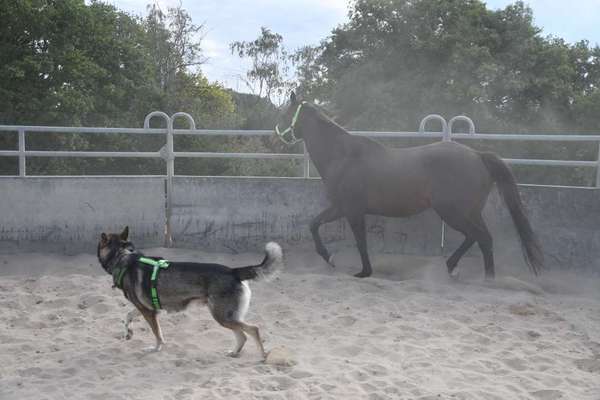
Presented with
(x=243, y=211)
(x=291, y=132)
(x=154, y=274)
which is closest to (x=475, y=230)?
(x=291, y=132)

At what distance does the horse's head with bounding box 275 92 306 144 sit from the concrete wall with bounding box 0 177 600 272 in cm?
62

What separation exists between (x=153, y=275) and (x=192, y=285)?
0.33 m

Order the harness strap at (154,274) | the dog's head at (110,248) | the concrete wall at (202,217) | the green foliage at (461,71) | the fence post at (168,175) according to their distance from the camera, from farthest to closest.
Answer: the green foliage at (461,71) → the fence post at (168,175) → the concrete wall at (202,217) → the dog's head at (110,248) → the harness strap at (154,274)

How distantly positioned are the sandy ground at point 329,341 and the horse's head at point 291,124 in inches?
70.6

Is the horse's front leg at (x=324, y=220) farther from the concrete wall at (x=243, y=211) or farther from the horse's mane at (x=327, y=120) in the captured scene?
the horse's mane at (x=327, y=120)

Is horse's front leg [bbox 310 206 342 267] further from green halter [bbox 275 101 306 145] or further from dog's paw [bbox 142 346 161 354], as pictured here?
dog's paw [bbox 142 346 161 354]

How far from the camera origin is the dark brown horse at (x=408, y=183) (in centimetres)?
697

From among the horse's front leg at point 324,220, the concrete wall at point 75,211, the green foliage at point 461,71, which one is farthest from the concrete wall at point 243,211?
the green foliage at point 461,71

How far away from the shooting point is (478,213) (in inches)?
280

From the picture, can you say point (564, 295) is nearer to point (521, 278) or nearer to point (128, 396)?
point (521, 278)

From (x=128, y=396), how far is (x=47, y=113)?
16.0 m

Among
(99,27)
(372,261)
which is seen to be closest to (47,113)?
(99,27)

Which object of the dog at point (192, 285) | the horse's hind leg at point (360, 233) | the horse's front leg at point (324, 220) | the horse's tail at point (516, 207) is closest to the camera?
the dog at point (192, 285)

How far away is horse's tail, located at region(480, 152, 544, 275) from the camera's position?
22.4ft
